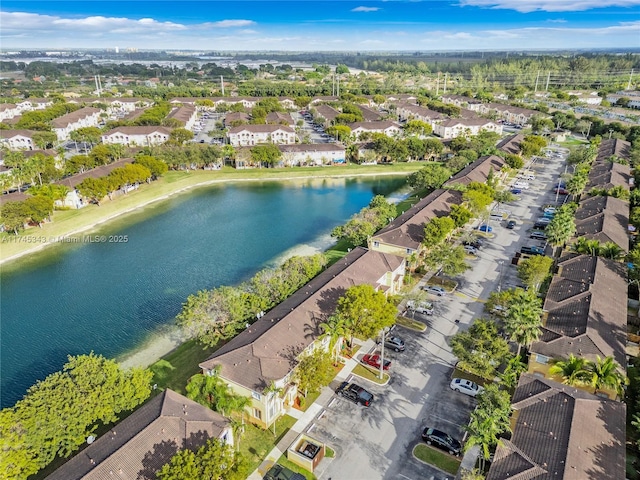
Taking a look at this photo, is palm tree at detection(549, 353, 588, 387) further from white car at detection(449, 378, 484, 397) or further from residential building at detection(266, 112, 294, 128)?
residential building at detection(266, 112, 294, 128)

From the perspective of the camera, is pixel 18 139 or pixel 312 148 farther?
pixel 18 139

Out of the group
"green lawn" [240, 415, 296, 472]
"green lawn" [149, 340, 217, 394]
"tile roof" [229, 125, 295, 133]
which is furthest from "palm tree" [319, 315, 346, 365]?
"tile roof" [229, 125, 295, 133]

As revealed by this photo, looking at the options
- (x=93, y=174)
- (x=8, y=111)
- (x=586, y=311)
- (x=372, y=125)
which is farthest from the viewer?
(x=8, y=111)

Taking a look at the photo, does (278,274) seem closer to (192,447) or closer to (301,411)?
(301,411)

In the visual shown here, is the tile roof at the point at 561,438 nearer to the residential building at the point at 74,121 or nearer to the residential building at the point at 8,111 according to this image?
the residential building at the point at 74,121

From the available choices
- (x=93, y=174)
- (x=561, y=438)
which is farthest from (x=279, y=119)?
(x=561, y=438)

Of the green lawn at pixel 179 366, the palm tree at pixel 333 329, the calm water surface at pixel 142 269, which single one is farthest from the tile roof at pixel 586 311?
the calm water surface at pixel 142 269

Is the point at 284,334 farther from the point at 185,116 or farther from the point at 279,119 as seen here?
the point at 185,116
